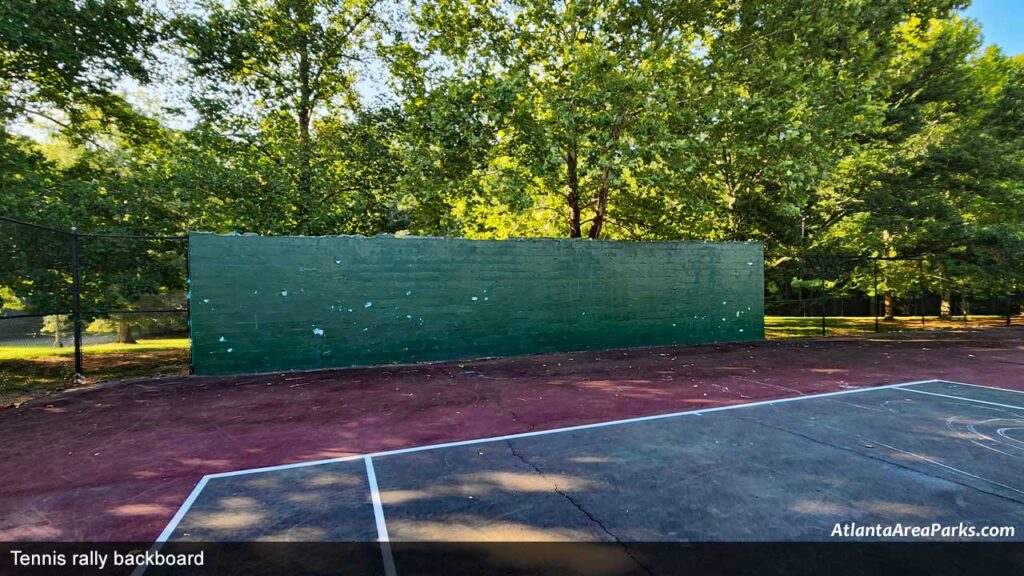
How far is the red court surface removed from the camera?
3.84 meters

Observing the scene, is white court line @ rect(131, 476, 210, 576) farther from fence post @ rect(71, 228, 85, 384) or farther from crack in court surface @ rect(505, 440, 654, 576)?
fence post @ rect(71, 228, 85, 384)

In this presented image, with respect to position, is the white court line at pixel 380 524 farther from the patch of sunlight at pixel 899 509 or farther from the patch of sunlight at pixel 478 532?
the patch of sunlight at pixel 899 509

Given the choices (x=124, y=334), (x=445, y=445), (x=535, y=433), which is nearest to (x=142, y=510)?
(x=445, y=445)

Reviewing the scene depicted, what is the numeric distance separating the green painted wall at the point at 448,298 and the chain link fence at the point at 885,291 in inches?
162

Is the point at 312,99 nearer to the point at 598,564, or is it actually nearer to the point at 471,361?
the point at 471,361

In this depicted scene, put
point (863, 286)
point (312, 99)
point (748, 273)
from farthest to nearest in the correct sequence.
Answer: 1. point (863, 286)
2. point (312, 99)
3. point (748, 273)

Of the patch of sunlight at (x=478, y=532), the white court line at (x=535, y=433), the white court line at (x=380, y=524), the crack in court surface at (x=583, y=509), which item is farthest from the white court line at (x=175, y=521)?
the crack in court surface at (x=583, y=509)

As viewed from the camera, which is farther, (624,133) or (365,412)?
(624,133)

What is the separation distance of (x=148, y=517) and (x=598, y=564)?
3.37 metres

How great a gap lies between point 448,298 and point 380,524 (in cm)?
802

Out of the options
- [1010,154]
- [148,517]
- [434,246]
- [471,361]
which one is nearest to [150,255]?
[434,246]

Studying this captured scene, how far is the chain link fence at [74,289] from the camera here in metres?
8.75

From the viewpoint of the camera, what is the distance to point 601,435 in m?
5.03

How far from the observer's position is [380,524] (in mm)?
3141
